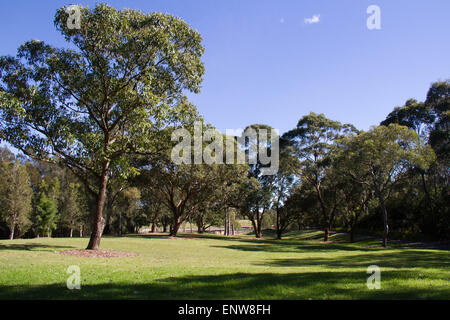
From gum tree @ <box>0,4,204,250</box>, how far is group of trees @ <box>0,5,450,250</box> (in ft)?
0.22

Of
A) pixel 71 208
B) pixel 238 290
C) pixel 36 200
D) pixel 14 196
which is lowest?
pixel 238 290

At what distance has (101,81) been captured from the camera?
18.0m

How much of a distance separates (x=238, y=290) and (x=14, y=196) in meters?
54.1

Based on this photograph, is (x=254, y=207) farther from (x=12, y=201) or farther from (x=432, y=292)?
(x=432, y=292)

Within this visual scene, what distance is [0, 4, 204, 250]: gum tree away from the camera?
1686 cm

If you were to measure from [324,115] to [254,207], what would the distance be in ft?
57.9

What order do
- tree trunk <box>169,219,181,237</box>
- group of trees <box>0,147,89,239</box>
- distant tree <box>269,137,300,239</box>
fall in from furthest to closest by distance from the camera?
group of trees <box>0,147,89,239</box> < distant tree <box>269,137,300,239</box> < tree trunk <box>169,219,181,237</box>

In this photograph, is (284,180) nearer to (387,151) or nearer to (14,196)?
(387,151)

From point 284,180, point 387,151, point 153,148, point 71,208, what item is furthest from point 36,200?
point 387,151

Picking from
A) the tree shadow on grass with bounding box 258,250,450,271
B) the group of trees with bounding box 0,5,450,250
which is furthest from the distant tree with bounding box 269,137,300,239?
the tree shadow on grass with bounding box 258,250,450,271

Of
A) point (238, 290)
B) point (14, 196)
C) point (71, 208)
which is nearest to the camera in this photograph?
point (238, 290)

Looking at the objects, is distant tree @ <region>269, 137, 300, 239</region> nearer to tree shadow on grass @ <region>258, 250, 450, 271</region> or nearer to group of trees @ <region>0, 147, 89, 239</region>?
tree shadow on grass @ <region>258, 250, 450, 271</region>

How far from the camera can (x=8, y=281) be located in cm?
845
